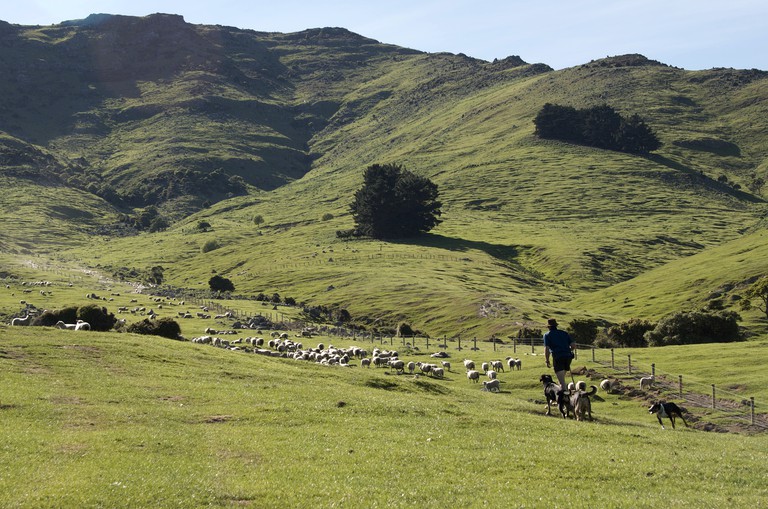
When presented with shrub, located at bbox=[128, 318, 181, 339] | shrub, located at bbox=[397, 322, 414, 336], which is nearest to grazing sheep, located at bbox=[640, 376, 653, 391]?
shrub, located at bbox=[128, 318, 181, 339]

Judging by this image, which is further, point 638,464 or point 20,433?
point 20,433

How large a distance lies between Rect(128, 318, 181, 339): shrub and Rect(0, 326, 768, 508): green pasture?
26301 millimetres

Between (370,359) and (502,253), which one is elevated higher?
(502,253)

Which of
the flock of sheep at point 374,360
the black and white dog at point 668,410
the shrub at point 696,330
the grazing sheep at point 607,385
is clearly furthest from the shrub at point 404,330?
the black and white dog at point 668,410

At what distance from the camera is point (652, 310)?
367ft

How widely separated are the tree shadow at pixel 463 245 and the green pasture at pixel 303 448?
139m

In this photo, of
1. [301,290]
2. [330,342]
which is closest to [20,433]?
[330,342]

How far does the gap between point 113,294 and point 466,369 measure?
92729 mm

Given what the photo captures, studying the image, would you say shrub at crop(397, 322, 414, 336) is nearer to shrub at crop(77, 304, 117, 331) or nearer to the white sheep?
shrub at crop(77, 304, 117, 331)

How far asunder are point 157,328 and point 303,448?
46.8 meters

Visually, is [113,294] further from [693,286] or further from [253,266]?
[693,286]

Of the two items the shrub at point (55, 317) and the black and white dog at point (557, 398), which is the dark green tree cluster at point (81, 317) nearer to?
the shrub at point (55, 317)

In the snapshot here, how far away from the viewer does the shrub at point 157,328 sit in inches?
2594

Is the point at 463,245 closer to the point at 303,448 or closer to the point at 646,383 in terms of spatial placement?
the point at 646,383
